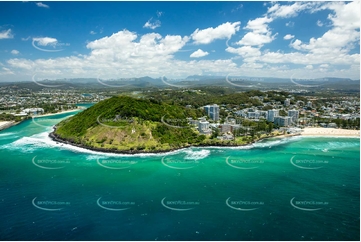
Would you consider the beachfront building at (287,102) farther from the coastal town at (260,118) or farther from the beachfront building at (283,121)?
the beachfront building at (283,121)

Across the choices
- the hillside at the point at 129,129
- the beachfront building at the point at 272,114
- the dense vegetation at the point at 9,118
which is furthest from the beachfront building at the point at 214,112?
the dense vegetation at the point at 9,118

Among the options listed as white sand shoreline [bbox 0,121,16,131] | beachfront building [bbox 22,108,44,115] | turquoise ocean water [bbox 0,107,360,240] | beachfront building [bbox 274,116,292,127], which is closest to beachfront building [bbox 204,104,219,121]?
beachfront building [bbox 274,116,292,127]

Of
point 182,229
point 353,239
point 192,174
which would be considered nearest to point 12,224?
point 182,229

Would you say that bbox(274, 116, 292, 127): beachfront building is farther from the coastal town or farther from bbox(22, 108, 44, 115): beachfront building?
bbox(22, 108, 44, 115): beachfront building

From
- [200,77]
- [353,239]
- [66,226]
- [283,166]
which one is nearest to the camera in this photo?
[353,239]

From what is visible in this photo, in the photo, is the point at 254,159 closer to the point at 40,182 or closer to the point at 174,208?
the point at 174,208

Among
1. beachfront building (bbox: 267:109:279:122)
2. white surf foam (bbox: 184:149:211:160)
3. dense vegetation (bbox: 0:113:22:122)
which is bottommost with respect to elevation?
white surf foam (bbox: 184:149:211:160)
